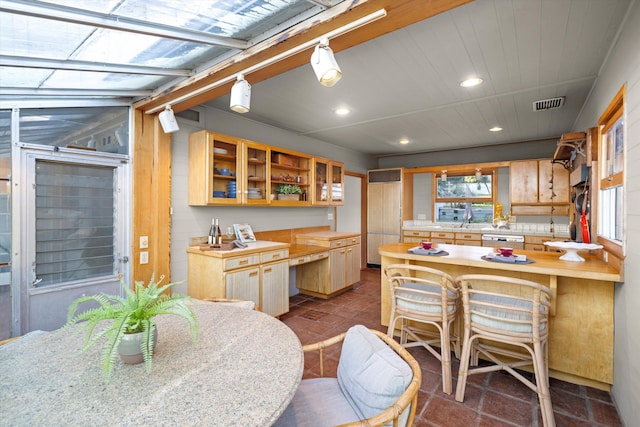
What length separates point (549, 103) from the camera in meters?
3.47

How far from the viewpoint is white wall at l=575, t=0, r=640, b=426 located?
1.69 m

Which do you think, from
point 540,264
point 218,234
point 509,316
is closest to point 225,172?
point 218,234

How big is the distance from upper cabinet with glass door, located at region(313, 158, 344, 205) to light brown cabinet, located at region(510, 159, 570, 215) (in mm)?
3113

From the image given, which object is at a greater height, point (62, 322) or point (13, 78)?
point (13, 78)

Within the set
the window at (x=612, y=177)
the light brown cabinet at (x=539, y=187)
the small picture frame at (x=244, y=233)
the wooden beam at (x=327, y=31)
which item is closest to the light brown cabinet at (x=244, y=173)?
the small picture frame at (x=244, y=233)

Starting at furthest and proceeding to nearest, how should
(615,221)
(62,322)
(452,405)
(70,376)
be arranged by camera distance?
1. (62,322)
2. (615,221)
3. (452,405)
4. (70,376)

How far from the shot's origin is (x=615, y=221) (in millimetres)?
2273

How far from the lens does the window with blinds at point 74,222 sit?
8.26ft

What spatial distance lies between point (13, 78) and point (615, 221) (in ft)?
14.8

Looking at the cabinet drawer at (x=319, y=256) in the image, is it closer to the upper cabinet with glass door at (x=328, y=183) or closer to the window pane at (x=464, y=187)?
the upper cabinet with glass door at (x=328, y=183)

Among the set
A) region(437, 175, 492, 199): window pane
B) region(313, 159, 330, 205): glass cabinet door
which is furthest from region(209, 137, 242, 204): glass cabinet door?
region(437, 175, 492, 199): window pane

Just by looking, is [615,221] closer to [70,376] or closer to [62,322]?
[70,376]

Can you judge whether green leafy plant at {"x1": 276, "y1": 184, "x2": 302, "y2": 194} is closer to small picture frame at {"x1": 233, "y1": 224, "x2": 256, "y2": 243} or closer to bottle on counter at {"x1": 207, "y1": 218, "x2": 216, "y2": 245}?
small picture frame at {"x1": 233, "y1": 224, "x2": 256, "y2": 243}

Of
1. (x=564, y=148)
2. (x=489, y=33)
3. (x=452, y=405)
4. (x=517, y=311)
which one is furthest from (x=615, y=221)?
(x=452, y=405)
